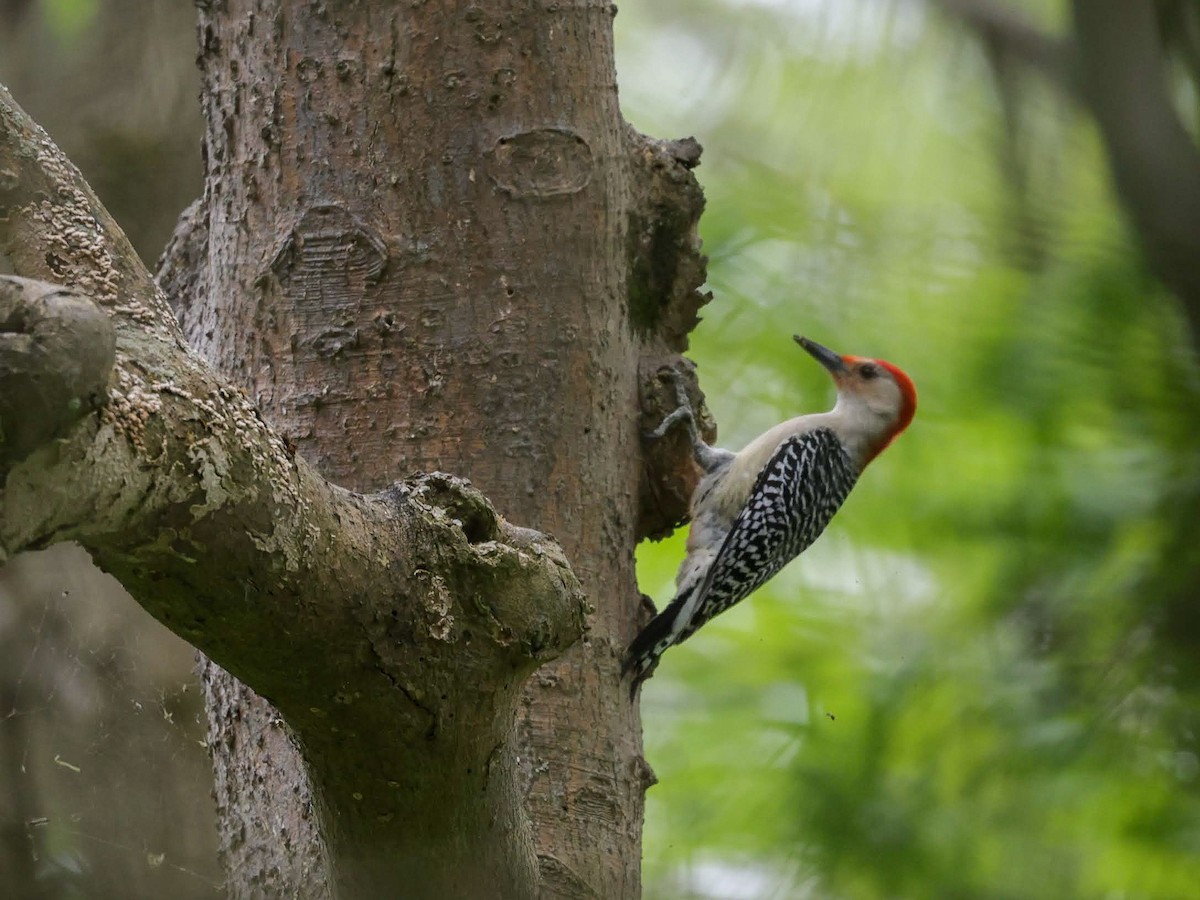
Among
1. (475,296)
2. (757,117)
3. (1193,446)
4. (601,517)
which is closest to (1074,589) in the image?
(1193,446)

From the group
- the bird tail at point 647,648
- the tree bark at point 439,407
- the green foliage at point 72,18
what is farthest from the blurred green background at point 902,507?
the bird tail at point 647,648

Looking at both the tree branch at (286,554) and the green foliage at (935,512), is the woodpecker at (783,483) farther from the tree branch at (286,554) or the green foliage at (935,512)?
the tree branch at (286,554)

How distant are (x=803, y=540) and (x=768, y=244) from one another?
1.09 metres

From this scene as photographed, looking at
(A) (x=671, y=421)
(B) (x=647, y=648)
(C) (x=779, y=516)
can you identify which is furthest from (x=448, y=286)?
(C) (x=779, y=516)

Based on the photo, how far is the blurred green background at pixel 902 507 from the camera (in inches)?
108

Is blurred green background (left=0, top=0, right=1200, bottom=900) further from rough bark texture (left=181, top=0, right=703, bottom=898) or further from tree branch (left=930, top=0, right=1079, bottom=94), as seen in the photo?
rough bark texture (left=181, top=0, right=703, bottom=898)

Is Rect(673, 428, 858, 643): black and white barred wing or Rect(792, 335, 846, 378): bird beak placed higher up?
Rect(792, 335, 846, 378): bird beak

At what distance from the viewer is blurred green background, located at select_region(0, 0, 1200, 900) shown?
2734 millimetres

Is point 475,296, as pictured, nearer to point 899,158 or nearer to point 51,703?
point 51,703

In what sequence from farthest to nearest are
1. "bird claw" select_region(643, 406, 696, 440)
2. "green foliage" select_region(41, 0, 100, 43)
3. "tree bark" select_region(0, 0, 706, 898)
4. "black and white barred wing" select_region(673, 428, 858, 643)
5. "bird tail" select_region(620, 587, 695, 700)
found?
"black and white barred wing" select_region(673, 428, 858, 643) → "green foliage" select_region(41, 0, 100, 43) → "bird claw" select_region(643, 406, 696, 440) → "bird tail" select_region(620, 587, 695, 700) → "tree bark" select_region(0, 0, 706, 898)

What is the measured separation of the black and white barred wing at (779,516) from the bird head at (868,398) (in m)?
0.12

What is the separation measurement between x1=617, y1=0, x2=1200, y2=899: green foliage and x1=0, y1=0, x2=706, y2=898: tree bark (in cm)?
90

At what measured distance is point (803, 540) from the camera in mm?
4629

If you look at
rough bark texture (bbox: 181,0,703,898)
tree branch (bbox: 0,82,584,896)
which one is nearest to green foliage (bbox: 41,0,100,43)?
rough bark texture (bbox: 181,0,703,898)
